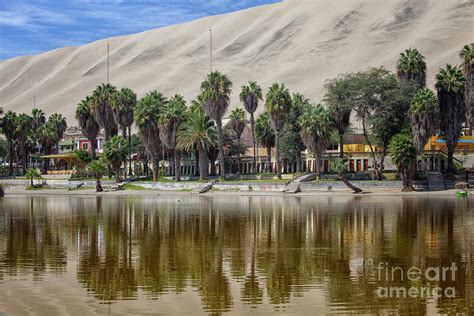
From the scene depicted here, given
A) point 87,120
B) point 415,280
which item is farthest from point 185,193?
point 415,280

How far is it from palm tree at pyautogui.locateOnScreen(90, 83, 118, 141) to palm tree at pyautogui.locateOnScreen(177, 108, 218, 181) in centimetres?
1445

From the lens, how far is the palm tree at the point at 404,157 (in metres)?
72.4

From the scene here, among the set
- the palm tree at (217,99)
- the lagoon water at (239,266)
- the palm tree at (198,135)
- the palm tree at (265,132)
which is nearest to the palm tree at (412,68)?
the palm tree at (265,132)

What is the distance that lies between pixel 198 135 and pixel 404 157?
26.2 metres

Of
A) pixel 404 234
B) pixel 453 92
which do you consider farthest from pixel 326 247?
pixel 453 92

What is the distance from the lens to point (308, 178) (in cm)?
8138

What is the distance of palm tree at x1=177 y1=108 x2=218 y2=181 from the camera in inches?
3401

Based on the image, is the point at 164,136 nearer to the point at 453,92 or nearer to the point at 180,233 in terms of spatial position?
the point at 453,92

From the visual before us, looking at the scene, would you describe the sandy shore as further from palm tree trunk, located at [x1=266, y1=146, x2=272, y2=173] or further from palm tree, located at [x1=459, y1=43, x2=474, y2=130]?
palm tree trunk, located at [x1=266, y1=146, x2=272, y2=173]

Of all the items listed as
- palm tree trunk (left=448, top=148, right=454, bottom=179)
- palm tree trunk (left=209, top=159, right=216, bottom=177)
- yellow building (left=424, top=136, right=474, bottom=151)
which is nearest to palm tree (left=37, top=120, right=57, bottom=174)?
Answer: palm tree trunk (left=209, top=159, right=216, bottom=177)

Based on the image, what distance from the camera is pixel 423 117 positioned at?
73.4 m

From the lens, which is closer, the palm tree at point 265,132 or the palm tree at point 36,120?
the palm tree at point 265,132

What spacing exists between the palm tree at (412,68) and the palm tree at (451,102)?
634 centimetres

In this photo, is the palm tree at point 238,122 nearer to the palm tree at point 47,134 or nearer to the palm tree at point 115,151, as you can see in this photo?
the palm tree at point 115,151
